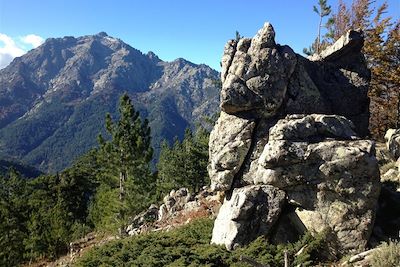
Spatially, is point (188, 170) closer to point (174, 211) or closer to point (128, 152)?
point (128, 152)

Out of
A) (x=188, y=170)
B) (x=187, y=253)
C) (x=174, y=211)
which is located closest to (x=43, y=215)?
(x=188, y=170)

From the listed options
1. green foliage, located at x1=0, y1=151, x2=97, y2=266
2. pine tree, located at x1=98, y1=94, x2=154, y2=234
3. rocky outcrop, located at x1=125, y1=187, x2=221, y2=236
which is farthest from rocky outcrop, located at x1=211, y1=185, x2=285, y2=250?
green foliage, located at x1=0, y1=151, x2=97, y2=266

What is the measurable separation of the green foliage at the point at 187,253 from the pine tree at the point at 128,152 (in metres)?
18.3

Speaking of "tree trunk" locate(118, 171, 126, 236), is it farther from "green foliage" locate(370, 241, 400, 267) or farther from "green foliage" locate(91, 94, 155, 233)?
"green foliage" locate(370, 241, 400, 267)

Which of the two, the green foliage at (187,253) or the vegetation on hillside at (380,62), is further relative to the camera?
the vegetation on hillside at (380,62)

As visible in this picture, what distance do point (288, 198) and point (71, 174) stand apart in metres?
57.3

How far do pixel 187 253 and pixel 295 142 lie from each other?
661 centimetres

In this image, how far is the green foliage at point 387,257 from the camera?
12953mm

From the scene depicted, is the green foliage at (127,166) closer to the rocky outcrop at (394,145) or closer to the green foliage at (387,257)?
the rocky outcrop at (394,145)

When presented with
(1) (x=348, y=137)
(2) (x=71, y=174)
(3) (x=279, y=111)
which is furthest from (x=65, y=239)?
(1) (x=348, y=137)

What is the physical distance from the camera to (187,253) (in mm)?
16781

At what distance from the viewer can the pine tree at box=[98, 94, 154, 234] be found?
38000mm

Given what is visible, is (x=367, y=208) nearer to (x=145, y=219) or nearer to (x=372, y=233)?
(x=372, y=233)

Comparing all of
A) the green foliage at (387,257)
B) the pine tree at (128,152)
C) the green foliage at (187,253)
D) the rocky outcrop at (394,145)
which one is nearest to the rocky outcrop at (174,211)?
the pine tree at (128,152)
